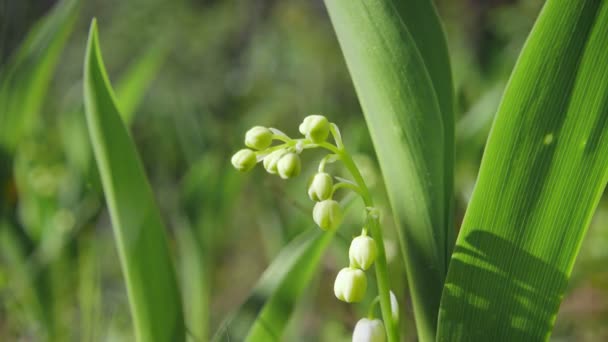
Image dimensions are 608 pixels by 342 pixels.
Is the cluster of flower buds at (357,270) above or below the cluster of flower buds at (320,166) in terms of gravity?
below

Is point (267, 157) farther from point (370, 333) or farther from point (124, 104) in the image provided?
point (124, 104)

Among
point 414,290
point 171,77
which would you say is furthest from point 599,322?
point 171,77

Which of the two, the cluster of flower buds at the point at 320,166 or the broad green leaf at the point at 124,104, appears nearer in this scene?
the cluster of flower buds at the point at 320,166

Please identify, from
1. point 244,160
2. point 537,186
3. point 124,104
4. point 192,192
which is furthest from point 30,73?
point 537,186

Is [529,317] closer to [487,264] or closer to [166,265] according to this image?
[487,264]

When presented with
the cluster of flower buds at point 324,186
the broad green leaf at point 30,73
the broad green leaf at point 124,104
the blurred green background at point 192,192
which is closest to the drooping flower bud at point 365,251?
the cluster of flower buds at point 324,186

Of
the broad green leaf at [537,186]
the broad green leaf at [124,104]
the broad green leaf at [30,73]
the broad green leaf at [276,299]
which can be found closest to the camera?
the broad green leaf at [537,186]

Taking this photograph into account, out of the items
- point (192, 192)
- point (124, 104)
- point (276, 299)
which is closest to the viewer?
point (276, 299)

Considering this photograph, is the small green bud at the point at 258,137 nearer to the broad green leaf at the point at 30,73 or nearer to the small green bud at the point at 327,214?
the small green bud at the point at 327,214
